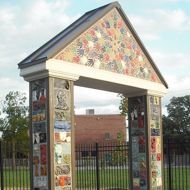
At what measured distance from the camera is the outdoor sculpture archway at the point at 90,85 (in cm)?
954

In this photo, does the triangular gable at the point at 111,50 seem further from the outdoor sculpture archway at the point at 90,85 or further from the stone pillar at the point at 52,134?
the stone pillar at the point at 52,134

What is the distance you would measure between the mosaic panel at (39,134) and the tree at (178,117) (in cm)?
5785

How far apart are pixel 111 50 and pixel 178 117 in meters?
62.2

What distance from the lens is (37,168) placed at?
9625 mm

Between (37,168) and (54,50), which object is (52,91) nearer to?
(54,50)

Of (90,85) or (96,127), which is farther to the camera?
(96,127)

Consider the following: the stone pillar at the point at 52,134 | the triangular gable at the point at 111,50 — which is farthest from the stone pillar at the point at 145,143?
the stone pillar at the point at 52,134

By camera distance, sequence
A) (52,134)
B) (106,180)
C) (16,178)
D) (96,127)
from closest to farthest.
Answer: (52,134) < (16,178) < (106,180) < (96,127)

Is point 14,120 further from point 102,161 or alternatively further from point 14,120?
point 102,161

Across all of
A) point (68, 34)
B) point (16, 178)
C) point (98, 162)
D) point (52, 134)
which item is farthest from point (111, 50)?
point (16, 178)

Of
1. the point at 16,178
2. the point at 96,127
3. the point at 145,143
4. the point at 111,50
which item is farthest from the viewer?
the point at 96,127

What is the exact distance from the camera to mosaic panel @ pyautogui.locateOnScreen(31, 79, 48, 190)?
9461mm

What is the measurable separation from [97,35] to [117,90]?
86.1 inches

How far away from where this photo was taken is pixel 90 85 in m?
11.6
